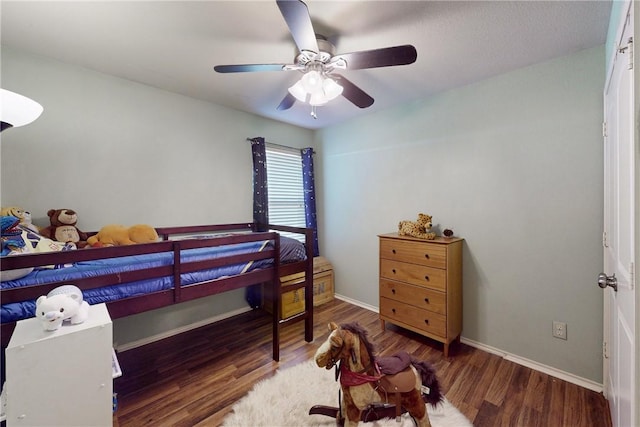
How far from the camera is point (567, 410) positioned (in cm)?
156

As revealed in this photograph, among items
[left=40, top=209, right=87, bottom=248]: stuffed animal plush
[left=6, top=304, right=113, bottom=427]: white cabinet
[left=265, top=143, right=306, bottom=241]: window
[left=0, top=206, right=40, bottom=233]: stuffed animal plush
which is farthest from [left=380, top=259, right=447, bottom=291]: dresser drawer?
[left=0, top=206, right=40, bottom=233]: stuffed animal plush

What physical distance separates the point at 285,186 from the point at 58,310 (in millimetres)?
2562

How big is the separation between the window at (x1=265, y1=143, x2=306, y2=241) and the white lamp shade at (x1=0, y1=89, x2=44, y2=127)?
2138mm

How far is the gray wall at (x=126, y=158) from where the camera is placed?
185cm

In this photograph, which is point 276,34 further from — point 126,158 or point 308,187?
point 308,187

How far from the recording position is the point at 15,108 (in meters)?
1.16

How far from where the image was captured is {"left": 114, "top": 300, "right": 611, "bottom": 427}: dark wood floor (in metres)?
1.54

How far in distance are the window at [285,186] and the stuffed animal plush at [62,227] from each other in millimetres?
1827

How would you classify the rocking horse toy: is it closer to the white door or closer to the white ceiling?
the white door

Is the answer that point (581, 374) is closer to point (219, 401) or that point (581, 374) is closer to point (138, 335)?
point (219, 401)

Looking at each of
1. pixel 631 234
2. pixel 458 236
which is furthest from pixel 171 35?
pixel 458 236

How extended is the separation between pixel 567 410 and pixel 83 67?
4263mm

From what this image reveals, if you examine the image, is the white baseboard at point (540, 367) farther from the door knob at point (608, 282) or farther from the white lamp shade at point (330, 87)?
the white lamp shade at point (330, 87)

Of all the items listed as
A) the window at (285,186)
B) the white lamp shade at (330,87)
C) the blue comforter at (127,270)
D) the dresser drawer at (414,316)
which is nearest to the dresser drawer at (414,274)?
the dresser drawer at (414,316)
